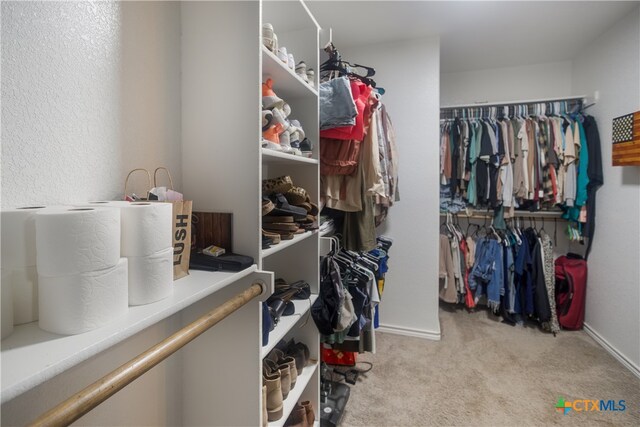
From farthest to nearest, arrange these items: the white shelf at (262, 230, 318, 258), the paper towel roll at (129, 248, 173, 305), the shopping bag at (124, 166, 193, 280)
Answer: the white shelf at (262, 230, 318, 258) → the shopping bag at (124, 166, 193, 280) → the paper towel roll at (129, 248, 173, 305)

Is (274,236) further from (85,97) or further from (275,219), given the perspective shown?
(85,97)

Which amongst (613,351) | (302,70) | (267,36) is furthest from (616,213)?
(267,36)

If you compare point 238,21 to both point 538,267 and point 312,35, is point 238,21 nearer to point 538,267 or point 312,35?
point 312,35

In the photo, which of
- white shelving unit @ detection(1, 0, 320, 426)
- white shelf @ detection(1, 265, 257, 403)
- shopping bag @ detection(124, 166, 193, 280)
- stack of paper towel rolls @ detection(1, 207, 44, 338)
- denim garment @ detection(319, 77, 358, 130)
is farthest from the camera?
denim garment @ detection(319, 77, 358, 130)

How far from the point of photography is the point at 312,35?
4.91 ft

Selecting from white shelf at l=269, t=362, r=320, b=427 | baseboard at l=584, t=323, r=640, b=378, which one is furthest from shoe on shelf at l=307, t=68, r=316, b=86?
baseboard at l=584, t=323, r=640, b=378

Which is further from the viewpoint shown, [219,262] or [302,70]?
[302,70]

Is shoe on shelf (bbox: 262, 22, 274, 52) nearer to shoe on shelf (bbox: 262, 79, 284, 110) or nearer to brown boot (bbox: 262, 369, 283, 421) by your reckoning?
shoe on shelf (bbox: 262, 79, 284, 110)

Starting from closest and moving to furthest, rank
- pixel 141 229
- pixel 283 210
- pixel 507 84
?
1. pixel 141 229
2. pixel 283 210
3. pixel 507 84

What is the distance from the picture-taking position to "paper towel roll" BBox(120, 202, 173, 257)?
2.06 ft

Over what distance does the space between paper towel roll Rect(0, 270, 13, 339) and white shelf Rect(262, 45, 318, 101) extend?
33.0 inches

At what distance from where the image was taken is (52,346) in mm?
470

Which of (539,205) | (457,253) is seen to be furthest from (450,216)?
(539,205)

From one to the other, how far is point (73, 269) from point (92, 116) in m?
0.46
